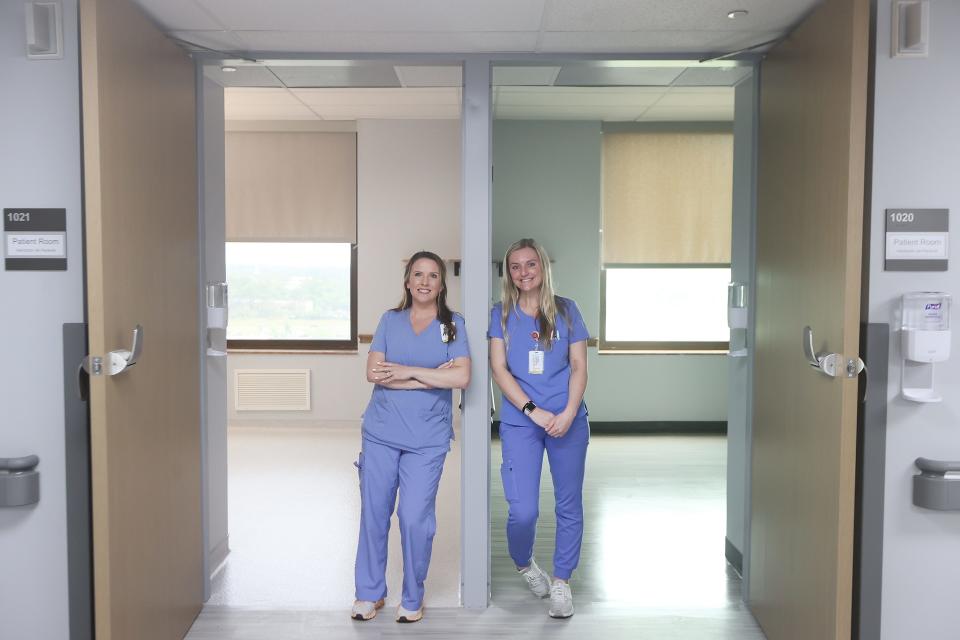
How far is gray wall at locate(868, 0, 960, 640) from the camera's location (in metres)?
2.12

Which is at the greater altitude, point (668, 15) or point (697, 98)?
point (697, 98)

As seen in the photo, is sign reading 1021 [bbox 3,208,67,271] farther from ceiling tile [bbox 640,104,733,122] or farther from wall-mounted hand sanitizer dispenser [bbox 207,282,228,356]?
ceiling tile [bbox 640,104,733,122]

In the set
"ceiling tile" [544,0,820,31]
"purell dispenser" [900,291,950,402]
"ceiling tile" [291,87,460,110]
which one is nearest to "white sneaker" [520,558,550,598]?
"purell dispenser" [900,291,950,402]

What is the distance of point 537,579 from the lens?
299 centimetres

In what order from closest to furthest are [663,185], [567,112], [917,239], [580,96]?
[917,239] → [580,96] → [567,112] → [663,185]

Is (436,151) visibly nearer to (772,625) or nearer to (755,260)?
(755,260)

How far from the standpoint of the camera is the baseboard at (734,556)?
3.17m

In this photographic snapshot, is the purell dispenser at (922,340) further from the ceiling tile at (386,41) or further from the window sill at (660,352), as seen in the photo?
the window sill at (660,352)

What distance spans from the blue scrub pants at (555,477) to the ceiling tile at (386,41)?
4.35ft

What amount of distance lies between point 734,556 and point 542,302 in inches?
55.6

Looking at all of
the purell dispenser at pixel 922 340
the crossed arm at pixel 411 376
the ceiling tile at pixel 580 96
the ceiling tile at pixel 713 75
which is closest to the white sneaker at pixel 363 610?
the crossed arm at pixel 411 376

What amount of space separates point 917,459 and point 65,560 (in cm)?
239

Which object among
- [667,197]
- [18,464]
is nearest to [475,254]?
[18,464]

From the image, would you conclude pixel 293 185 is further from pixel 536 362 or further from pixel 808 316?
pixel 808 316
